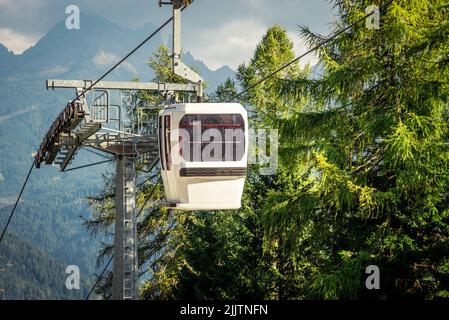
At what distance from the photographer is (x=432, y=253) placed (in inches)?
509

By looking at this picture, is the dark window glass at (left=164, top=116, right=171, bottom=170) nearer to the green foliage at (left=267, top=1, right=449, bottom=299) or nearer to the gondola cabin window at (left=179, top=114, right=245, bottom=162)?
the gondola cabin window at (left=179, top=114, right=245, bottom=162)

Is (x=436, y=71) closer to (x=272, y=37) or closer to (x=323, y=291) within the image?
(x=323, y=291)

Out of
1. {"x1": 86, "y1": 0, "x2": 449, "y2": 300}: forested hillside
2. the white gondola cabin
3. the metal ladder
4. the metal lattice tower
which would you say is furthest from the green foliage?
the metal ladder

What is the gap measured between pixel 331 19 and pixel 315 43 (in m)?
0.73

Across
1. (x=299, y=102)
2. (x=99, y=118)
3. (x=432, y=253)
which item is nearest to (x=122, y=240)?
(x=99, y=118)

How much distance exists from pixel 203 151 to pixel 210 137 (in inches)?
10.6

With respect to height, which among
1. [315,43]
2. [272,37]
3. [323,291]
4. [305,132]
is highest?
[272,37]

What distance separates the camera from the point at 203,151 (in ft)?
42.6

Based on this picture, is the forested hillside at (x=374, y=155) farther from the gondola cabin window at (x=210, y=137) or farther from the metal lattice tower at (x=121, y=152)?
the metal lattice tower at (x=121, y=152)

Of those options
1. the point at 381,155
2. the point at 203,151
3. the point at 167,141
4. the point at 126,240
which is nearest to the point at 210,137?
the point at 203,151

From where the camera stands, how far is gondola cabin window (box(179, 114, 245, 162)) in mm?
12859

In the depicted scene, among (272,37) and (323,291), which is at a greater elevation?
(272,37)

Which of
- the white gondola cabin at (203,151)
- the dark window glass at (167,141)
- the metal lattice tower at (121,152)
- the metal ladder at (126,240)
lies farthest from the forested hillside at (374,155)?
the metal ladder at (126,240)

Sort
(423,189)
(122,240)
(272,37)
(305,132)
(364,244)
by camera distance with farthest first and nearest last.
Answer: (272,37), (122,240), (305,132), (364,244), (423,189)
